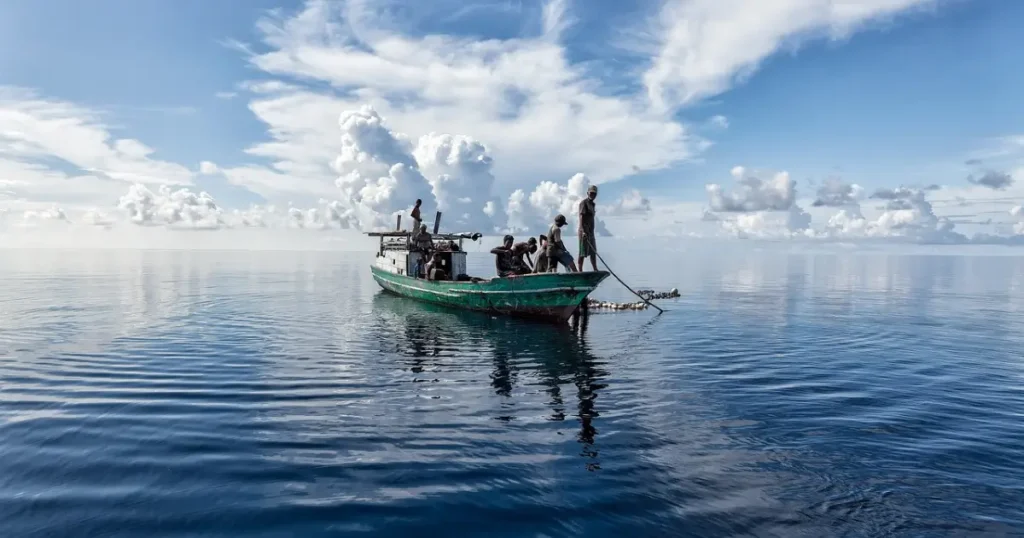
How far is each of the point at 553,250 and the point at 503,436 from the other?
49.0ft

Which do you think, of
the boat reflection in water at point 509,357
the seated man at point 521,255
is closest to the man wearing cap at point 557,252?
the boat reflection in water at point 509,357

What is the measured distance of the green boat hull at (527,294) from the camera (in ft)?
77.2

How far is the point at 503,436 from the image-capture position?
9.45m

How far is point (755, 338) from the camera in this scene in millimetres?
21125

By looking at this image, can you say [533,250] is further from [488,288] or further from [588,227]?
[588,227]

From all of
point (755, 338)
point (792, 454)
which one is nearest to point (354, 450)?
point (792, 454)

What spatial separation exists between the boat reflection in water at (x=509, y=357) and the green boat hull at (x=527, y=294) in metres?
0.64

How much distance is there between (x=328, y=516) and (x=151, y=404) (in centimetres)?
706

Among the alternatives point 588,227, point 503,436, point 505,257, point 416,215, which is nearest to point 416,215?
point 416,215

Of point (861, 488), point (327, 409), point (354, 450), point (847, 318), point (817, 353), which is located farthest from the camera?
point (847, 318)

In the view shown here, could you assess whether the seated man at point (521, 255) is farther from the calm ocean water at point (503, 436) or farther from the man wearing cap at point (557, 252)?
the calm ocean water at point (503, 436)

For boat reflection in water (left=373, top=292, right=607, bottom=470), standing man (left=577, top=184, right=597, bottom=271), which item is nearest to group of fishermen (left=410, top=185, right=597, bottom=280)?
standing man (left=577, top=184, right=597, bottom=271)

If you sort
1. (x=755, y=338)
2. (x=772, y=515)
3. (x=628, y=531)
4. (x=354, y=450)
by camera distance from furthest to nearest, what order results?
(x=755, y=338)
(x=354, y=450)
(x=772, y=515)
(x=628, y=531)

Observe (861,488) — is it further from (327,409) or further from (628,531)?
(327,409)
